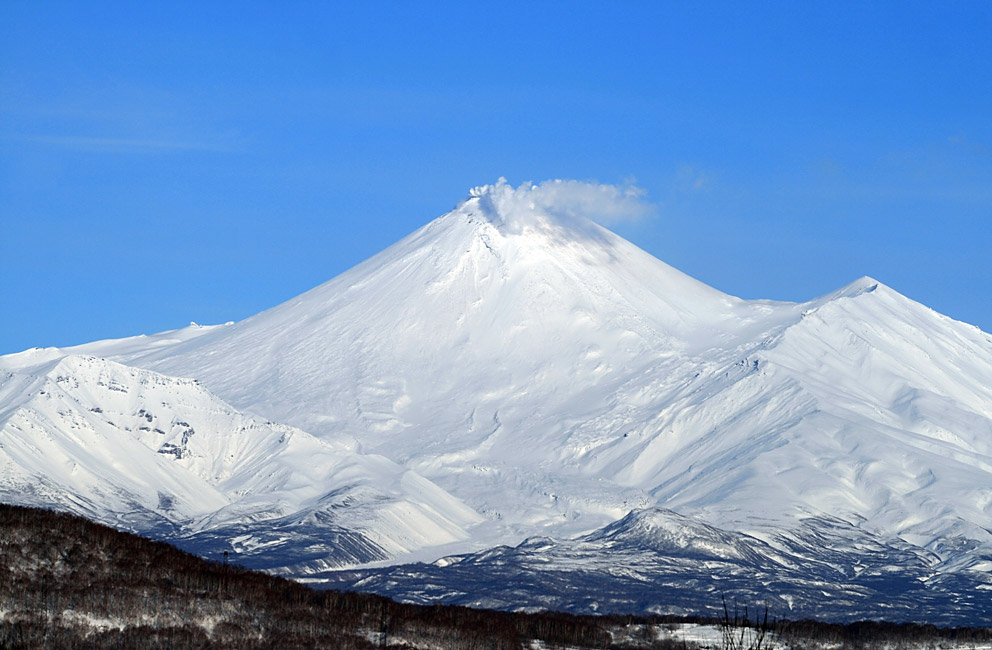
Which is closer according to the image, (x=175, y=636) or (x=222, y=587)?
(x=175, y=636)

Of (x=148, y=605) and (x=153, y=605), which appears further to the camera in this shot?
(x=153, y=605)

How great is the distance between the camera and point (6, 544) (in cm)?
14412

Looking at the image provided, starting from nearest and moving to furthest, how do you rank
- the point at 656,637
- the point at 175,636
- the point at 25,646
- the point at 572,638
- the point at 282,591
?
the point at 25,646, the point at 175,636, the point at 282,591, the point at 572,638, the point at 656,637

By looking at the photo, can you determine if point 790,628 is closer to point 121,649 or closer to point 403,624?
point 403,624

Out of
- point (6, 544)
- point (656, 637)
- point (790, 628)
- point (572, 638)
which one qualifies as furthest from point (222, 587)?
point (790, 628)

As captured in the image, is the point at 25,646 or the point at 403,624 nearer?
the point at 25,646

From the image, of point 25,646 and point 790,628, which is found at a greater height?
point 790,628

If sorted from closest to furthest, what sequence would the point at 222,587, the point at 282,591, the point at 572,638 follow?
the point at 222,587 < the point at 282,591 < the point at 572,638

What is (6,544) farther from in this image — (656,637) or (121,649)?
(656,637)

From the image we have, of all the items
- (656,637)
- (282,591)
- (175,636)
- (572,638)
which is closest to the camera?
(175,636)

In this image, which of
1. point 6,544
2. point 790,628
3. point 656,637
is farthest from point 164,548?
point 790,628

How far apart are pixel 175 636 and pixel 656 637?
221ft

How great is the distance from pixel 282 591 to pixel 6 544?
29.9 m

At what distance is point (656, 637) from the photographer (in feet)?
640
